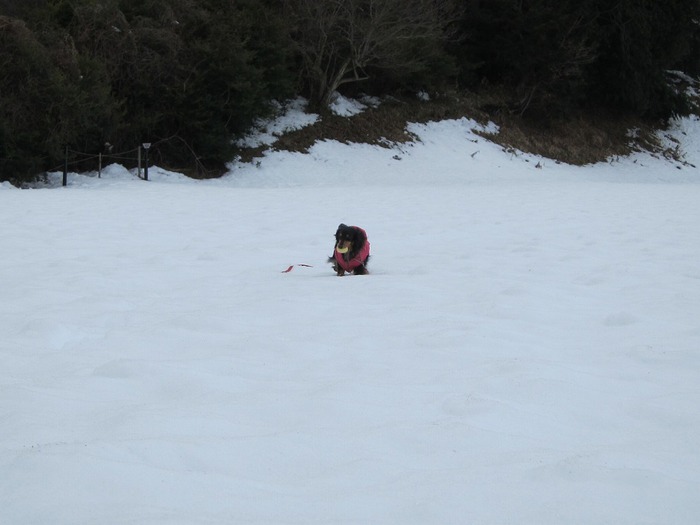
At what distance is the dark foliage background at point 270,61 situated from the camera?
51.5 feet

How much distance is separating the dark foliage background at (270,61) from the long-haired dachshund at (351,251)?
38.5 ft

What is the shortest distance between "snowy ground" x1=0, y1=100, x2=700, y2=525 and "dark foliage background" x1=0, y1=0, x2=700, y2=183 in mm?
9549

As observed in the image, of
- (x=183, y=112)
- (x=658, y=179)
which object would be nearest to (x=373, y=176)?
(x=183, y=112)

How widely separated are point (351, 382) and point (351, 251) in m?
2.94

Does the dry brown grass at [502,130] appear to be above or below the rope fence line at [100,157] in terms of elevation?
above

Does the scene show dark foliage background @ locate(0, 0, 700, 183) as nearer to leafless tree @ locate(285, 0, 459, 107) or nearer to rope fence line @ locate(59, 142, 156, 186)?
leafless tree @ locate(285, 0, 459, 107)

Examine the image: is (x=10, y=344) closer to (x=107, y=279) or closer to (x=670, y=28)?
(x=107, y=279)

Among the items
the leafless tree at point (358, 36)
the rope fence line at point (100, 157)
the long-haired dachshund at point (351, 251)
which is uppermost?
the leafless tree at point (358, 36)

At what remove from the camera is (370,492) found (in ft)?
7.01

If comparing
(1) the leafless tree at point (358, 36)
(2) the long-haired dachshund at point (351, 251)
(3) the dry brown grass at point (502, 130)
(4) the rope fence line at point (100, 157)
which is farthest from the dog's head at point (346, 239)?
(1) the leafless tree at point (358, 36)

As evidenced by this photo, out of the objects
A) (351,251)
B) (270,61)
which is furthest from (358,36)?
(351,251)

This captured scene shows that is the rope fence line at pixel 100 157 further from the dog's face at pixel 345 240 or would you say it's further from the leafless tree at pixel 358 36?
the dog's face at pixel 345 240

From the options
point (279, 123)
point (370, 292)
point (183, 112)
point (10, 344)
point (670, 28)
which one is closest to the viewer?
point (10, 344)

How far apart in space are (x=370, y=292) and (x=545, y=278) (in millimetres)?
1474
